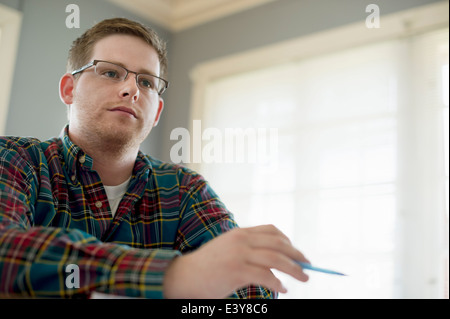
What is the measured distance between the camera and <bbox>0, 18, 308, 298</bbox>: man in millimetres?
576

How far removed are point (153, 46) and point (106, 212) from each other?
1.77ft

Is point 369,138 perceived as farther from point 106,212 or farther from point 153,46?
point 106,212

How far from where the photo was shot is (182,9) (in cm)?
389

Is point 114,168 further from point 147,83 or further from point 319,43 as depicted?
point 319,43

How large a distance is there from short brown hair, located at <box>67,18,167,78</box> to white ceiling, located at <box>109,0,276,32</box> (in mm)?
2295

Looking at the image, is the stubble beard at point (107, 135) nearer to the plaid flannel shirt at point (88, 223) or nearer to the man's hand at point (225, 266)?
the plaid flannel shirt at point (88, 223)

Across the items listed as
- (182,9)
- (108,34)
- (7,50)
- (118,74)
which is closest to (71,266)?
(118,74)

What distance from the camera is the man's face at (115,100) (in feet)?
4.07

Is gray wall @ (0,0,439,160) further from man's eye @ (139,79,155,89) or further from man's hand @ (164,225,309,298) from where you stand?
man's hand @ (164,225,309,298)

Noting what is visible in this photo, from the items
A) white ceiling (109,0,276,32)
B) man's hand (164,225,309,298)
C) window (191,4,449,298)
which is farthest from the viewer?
white ceiling (109,0,276,32)

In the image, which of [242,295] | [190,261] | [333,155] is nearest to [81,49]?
[242,295]

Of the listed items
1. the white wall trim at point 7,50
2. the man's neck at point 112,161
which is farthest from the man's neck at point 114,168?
the white wall trim at point 7,50

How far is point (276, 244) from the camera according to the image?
0.61 m

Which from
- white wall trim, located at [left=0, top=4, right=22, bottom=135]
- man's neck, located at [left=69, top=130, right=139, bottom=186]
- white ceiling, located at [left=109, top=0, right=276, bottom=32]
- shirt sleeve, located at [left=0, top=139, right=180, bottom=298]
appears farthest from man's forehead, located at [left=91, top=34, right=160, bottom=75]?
white ceiling, located at [left=109, top=0, right=276, bottom=32]
